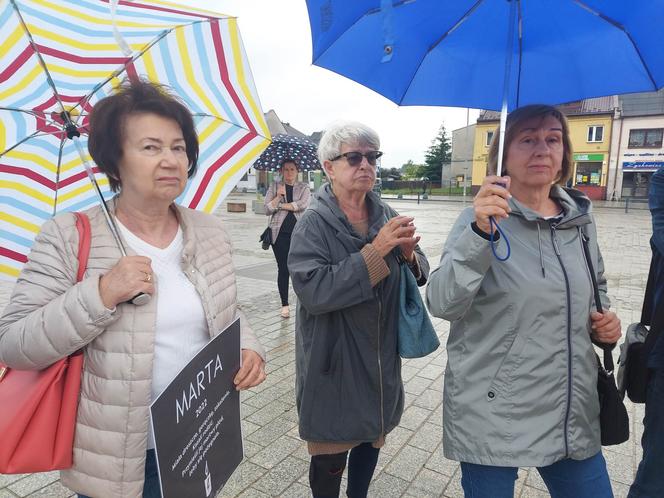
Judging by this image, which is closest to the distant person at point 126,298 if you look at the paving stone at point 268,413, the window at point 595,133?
the paving stone at point 268,413

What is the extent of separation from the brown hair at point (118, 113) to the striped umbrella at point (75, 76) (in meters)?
0.09

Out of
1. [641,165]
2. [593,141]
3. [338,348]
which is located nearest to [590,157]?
[593,141]

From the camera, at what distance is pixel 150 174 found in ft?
4.76

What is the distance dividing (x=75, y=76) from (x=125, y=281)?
76 cm

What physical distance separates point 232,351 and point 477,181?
4124 cm

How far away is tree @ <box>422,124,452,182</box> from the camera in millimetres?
52000

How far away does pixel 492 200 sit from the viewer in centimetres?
142

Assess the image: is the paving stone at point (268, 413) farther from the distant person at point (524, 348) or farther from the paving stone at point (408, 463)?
the distant person at point (524, 348)

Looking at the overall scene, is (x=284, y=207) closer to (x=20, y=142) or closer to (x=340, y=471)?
(x=340, y=471)

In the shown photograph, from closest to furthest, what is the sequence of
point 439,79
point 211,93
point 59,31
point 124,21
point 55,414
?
point 55,414, point 59,31, point 124,21, point 211,93, point 439,79

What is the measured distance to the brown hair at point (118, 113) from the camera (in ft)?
4.72

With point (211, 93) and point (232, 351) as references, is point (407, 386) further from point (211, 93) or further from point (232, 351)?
point (211, 93)

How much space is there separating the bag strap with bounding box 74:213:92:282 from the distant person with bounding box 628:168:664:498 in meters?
2.04

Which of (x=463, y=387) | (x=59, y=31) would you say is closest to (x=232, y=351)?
(x=463, y=387)
